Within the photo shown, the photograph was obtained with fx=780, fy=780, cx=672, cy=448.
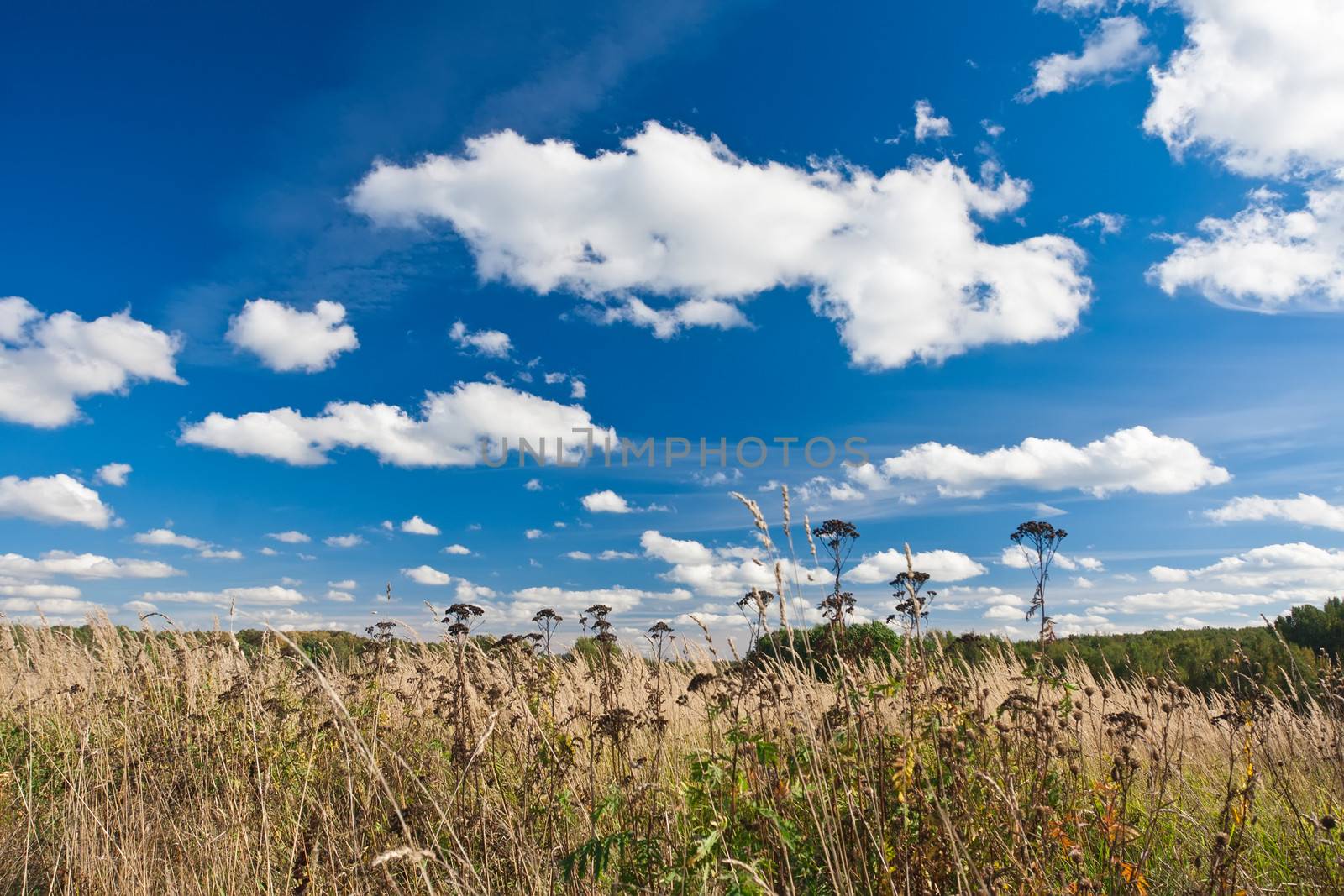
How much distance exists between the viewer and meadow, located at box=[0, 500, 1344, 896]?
331 centimetres

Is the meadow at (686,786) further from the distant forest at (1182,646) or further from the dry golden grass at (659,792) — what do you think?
the distant forest at (1182,646)

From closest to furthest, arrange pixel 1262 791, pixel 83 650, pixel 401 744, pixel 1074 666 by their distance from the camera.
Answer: pixel 1262 791 → pixel 401 744 → pixel 1074 666 → pixel 83 650

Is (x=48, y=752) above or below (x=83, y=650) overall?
below

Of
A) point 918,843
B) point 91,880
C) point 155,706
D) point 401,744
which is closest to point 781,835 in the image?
point 918,843

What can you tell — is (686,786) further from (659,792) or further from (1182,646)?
(1182,646)

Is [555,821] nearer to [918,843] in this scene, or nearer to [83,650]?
[918,843]

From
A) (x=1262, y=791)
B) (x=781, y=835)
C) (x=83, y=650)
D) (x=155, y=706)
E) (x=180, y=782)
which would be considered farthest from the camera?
(x=83, y=650)

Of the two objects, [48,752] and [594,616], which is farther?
[48,752]

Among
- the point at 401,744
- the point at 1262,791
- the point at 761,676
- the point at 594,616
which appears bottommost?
the point at 1262,791

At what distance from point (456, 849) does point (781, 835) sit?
100 inches

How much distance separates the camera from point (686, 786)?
4.44 metres

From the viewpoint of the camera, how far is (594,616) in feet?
21.0

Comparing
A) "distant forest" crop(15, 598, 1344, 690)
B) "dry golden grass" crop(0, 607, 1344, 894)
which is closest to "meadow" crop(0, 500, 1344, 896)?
"dry golden grass" crop(0, 607, 1344, 894)

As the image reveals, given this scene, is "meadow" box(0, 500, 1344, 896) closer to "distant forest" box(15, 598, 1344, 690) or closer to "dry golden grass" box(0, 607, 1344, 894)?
"dry golden grass" box(0, 607, 1344, 894)
